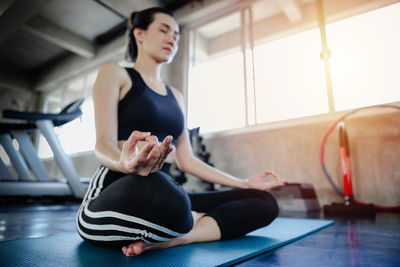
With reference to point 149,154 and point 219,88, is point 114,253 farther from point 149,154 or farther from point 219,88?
point 219,88

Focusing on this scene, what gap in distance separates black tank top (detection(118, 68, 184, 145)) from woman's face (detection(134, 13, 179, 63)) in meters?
0.15

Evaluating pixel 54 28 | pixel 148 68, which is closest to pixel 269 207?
pixel 148 68

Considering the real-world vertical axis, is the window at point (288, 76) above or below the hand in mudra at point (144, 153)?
above

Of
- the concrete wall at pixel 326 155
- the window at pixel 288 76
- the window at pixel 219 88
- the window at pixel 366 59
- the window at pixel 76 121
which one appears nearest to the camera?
the concrete wall at pixel 326 155

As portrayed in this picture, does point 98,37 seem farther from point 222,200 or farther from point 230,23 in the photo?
point 222,200

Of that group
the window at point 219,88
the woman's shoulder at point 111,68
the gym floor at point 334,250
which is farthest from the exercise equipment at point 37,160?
the woman's shoulder at point 111,68

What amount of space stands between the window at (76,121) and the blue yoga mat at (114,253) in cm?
435

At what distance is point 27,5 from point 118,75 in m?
3.70

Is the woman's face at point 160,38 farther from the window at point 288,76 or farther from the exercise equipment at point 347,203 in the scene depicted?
the window at point 288,76

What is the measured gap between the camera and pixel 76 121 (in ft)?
17.2

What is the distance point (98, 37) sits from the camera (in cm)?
517

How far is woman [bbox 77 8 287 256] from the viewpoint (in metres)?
0.61

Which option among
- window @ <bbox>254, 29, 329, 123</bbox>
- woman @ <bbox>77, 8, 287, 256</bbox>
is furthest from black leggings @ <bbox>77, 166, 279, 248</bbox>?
window @ <bbox>254, 29, 329, 123</bbox>

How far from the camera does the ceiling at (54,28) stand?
3.75 metres
